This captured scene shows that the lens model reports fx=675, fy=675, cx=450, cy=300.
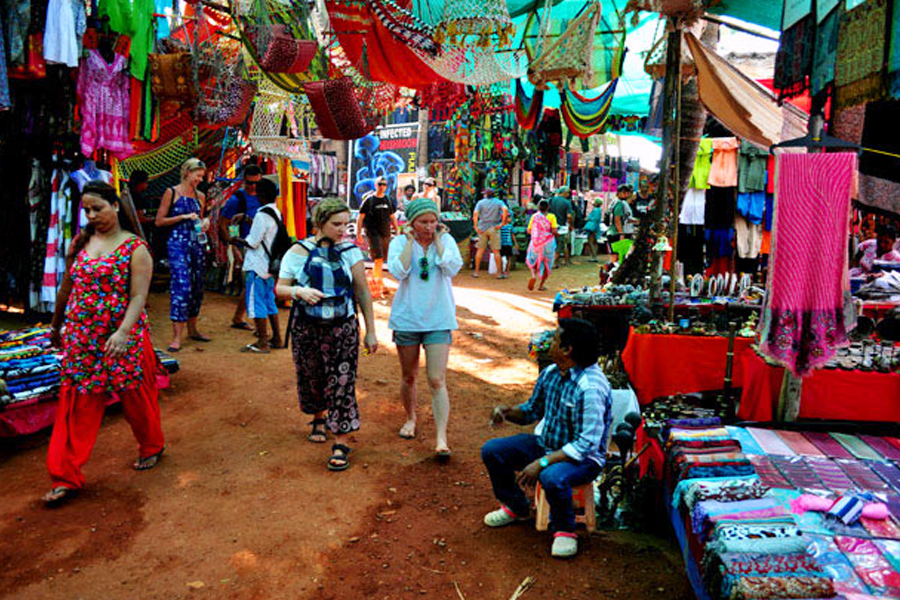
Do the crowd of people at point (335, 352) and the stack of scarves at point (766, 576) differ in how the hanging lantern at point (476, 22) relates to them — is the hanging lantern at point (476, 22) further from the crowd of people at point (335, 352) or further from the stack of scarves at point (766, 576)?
the stack of scarves at point (766, 576)

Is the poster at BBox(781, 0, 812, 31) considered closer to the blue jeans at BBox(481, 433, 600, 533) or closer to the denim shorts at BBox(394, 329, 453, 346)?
the denim shorts at BBox(394, 329, 453, 346)

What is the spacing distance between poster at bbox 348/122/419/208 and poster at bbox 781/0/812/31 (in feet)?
47.0

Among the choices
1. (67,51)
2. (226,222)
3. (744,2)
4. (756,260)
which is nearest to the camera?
(67,51)

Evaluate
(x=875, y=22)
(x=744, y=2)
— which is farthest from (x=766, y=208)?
(x=875, y=22)

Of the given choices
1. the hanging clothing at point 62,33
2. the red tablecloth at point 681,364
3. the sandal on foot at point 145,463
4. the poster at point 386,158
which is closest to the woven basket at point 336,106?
the hanging clothing at point 62,33

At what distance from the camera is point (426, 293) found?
184 inches

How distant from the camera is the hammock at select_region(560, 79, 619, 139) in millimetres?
11031

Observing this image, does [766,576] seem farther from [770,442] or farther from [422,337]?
[422,337]

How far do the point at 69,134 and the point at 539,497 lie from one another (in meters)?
6.05

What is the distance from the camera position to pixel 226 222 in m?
7.85

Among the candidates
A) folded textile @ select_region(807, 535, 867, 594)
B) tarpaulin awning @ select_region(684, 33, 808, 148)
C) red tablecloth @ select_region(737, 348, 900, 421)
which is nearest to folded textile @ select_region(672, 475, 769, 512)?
folded textile @ select_region(807, 535, 867, 594)

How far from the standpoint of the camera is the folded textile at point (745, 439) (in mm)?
3691

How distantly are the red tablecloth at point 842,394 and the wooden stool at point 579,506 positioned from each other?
1.69 meters

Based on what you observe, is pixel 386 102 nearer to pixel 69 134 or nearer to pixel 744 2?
pixel 69 134
